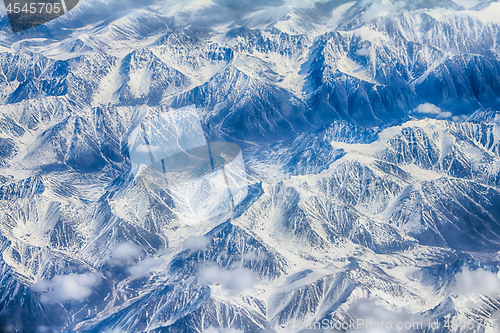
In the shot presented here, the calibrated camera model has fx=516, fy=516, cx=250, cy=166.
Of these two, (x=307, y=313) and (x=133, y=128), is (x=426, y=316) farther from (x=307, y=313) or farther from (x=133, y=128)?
(x=133, y=128)

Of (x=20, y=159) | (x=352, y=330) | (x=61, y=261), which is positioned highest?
(x=352, y=330)

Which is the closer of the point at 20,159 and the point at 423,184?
the point at 423,184

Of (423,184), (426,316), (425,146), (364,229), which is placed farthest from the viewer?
(425,146)

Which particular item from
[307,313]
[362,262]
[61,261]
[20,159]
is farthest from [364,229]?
[20,159]

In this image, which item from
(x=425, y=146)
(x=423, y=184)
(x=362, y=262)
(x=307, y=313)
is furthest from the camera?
(x=425, y=146)

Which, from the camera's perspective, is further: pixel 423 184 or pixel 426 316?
pixel 423 184

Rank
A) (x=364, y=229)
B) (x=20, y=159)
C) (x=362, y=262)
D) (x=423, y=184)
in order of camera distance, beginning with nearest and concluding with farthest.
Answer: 1. (x=362, y=262)
2. (x=364, y=229)
3. (x=423, y=184)
4. (x=20, y=159)

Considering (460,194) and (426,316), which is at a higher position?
(426,316)

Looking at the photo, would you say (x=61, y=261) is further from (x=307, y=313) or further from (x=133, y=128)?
(x=133, y=128)

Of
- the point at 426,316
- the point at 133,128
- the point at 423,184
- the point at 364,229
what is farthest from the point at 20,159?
the point at 426,316
